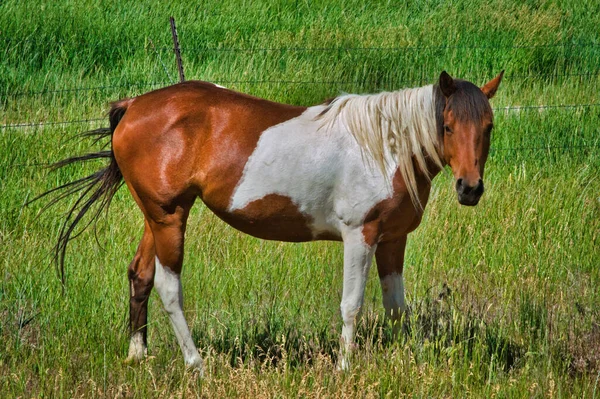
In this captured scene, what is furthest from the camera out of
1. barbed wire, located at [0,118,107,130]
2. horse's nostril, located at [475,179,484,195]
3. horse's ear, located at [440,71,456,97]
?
barbed wire, located at [0,118,107,130]

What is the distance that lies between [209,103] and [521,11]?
8.07 metres

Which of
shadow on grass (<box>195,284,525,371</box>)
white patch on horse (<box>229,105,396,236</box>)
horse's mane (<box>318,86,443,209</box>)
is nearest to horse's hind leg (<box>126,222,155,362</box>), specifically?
shadow on grass (<box>195,284,525,371</box>)

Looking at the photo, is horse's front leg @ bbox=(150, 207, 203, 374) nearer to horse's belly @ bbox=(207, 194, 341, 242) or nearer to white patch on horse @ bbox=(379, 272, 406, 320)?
horse's belly @ bbox=(207, 194, 341, 242)

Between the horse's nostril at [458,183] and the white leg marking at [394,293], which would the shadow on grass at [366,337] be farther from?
the horse's nostril at [458,183]

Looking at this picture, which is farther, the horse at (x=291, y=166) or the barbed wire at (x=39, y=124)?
the barbed wire at (x=39, y=124)

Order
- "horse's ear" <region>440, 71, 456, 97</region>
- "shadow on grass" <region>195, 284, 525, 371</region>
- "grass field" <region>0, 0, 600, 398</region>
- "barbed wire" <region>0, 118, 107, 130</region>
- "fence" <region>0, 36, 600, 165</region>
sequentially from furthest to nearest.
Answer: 1. "fence" <region>0, 36, 600, 165</region>
2. "barbed wire" <region>0, 118, 107, 130</region>
3. "shadow on grass" <region>195, 284, 525, 371</region>
4. "grass field" <region>0, 0, 600, 398</region>
5. "horse's ear" <region>440, 71, 456, 97</region>

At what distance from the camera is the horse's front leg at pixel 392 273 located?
4566mm

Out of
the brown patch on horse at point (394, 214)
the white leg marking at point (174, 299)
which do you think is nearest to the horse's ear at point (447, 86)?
the brown patch on horse at point (394, 214)

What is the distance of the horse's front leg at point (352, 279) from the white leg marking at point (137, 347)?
43.7 inches

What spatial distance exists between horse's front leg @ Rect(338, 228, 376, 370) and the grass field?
12cm

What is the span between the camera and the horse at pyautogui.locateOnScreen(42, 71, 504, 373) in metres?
4.23

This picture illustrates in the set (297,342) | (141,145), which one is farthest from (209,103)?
(297,342)

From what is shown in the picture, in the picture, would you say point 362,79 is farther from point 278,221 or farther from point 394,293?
point 278,221

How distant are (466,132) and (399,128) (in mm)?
415
